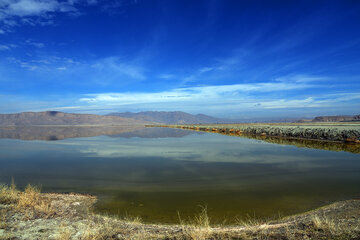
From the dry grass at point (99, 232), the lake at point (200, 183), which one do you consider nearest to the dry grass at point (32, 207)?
the lake at point (200, 183)

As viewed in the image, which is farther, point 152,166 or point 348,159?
point 348,159

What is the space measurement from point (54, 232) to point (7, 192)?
3120 mm

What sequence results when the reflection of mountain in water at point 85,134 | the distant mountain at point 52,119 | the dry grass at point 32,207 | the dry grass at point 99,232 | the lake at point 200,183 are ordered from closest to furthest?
the dry grass at point 99,232 → the dry grass at point 32,207 → the lake at point 200,183 → the reflection of mountain in water at point 85,134 → the distant mountain at point 52,119

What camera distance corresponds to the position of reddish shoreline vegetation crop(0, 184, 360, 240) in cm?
420

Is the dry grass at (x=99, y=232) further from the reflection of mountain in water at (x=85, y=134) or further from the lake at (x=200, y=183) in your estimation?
the reflection of mountain in water at (x=85, y=134)

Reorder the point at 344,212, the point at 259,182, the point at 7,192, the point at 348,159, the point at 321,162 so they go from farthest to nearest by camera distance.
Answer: the point at 348,159 < the point at 321,162 < the point at 259,182 < the point at 7,192 < the point at 344,212

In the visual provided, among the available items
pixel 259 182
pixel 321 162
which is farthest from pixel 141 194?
pixel 321 162

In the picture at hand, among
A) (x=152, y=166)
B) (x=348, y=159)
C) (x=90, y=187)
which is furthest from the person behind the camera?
(x=348, y=159)

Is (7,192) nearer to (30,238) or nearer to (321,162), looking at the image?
(30,238)

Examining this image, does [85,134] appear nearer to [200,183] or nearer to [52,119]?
[200,183]

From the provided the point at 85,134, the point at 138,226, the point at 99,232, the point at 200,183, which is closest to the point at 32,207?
the point at 99,232

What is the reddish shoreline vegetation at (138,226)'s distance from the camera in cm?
420

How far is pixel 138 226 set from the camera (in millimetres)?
4875

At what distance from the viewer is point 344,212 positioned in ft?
17.5
